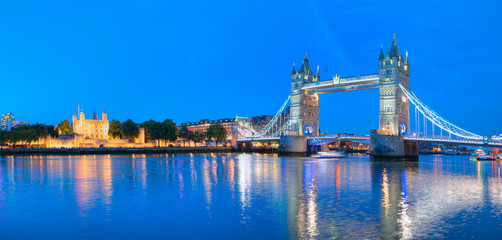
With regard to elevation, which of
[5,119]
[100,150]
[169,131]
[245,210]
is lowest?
[100,150]

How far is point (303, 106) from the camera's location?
210ft

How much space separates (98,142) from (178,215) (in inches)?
2700

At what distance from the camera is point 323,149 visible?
72688mm

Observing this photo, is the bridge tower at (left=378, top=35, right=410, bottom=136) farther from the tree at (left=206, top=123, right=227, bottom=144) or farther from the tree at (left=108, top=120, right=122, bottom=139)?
the tree at (left=108, top=120, right=122, bottom=139)

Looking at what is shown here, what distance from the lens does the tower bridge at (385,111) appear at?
149 feet

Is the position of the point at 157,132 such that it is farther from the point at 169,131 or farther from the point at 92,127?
the point at 92,127

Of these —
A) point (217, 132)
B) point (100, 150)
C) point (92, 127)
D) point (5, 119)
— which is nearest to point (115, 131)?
point (92, 127)

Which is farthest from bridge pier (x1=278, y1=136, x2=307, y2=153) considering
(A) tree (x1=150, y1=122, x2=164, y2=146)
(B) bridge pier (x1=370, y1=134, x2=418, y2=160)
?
(A) tree (x1=150, y1=122, x2=164, y2=146)

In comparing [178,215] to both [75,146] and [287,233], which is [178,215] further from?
[75,146]

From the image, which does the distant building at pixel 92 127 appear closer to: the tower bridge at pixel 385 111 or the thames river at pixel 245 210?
the tower bridge at pixel 385 111

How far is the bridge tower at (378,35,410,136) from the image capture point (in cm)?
4916

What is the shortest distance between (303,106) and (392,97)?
16.9 meters

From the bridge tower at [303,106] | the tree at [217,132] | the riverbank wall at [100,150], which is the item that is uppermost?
the bridge tower at [303,106]

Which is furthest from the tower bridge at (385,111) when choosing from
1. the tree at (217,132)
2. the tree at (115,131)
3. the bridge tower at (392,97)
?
the tree at (115,131)
